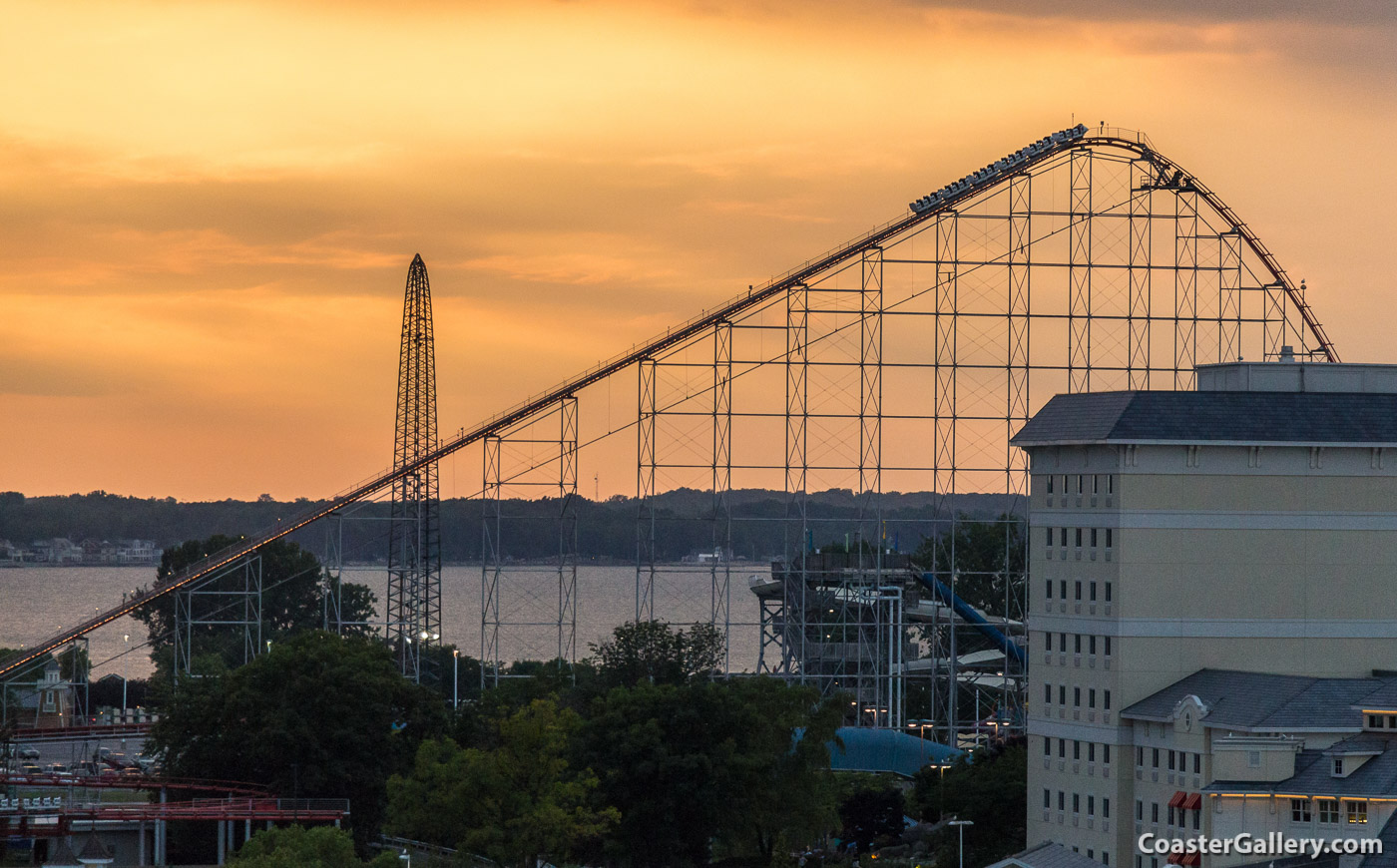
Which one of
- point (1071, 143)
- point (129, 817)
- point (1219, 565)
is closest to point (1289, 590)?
point (1219, 565)

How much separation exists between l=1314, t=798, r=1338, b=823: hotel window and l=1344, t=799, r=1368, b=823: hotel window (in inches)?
14.3

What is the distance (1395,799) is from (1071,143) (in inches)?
1523

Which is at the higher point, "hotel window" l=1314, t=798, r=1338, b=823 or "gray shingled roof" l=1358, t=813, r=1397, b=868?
"hotel window" l=1314, t=798, r=1338, b=823

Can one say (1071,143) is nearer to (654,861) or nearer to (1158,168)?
(1158,168)

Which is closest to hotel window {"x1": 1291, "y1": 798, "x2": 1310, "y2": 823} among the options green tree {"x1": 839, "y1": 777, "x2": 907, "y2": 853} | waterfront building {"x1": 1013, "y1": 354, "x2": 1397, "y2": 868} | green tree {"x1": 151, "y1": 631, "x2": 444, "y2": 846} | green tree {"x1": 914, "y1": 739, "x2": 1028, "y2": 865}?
waterfront building {"x1": 1013, "y1": 354, "x2": 1397, "y2": 868}

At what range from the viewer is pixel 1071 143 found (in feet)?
264

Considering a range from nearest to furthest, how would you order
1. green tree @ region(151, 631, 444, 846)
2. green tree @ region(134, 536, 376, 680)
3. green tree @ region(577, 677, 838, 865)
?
green tree @ region(577, 677, 838, 865) < green tree @ region(151, 631, 444, 846) < green tree @ region(134, 536, 376, 680)

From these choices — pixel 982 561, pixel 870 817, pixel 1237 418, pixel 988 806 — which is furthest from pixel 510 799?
pixel 982 561

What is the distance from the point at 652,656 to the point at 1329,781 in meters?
26.6

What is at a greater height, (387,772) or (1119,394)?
(1119,394)

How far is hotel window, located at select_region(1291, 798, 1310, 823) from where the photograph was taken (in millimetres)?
49406

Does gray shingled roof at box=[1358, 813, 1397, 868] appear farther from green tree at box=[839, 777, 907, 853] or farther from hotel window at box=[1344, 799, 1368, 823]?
green tree at box=[839, 777, 907, 853]

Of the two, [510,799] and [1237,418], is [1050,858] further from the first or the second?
[510,799]

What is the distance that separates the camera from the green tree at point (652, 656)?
2682 inches
